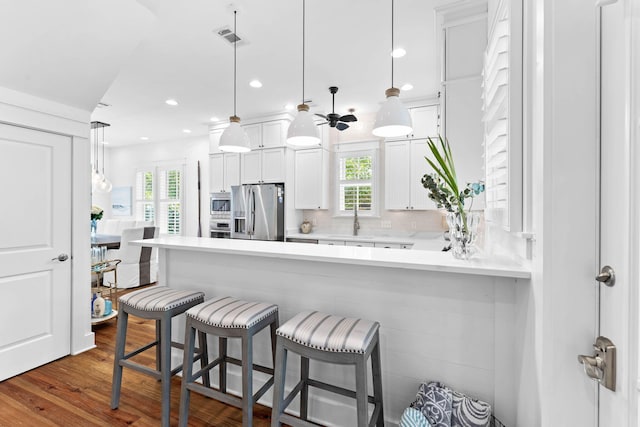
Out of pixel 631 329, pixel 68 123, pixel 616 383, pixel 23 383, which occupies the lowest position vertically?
pixel 23 383

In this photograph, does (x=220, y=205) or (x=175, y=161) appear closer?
(x=220, y=205)

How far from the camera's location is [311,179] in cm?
505

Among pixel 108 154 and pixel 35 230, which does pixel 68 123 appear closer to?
pixel 35 230

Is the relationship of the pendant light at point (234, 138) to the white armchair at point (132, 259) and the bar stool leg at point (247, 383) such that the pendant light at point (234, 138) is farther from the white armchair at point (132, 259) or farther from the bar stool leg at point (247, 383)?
the white armchair at point (132, 259)

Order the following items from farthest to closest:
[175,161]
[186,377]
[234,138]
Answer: [175,161] < [234,138] < [186,377]

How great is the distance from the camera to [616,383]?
0.78 m

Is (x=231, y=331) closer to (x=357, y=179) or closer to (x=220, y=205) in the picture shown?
(x=357, y=179)

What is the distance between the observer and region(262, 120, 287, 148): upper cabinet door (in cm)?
500

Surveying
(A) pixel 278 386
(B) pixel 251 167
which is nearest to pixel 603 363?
(A) pixel 278 386

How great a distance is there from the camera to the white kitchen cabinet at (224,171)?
214 inches

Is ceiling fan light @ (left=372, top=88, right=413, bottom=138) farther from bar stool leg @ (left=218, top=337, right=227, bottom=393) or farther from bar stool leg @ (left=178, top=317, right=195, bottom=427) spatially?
bar stool leg @ (left=218, top=337, right=227, bottom=393)

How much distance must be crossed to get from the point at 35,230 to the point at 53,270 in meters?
0.36

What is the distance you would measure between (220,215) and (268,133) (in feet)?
5.63

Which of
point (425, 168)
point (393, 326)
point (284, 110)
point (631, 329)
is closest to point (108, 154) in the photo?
point (284, 110)
